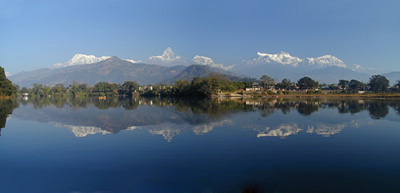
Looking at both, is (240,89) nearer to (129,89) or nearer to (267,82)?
(267,82)

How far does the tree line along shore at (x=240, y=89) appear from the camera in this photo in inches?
3369

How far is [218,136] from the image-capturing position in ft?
50.8

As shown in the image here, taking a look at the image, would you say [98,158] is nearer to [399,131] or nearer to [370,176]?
[370,176]

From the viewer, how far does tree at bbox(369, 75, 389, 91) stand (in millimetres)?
108375

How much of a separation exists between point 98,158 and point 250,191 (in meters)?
6.75

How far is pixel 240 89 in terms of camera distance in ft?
341

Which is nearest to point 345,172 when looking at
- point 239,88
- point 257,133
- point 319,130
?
point 257,133

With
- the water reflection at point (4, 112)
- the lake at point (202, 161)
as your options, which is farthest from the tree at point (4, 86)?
the lake at point (202, 161)

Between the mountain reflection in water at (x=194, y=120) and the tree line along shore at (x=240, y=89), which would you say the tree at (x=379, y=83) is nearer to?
the tree line along shore at (x=240, y=89)

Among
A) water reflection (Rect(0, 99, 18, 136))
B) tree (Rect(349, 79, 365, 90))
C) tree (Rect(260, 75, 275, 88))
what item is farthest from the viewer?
tree (Rect(260, 75, 275, 88))

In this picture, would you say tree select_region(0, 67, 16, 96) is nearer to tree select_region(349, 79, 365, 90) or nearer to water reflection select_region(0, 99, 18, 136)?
water reflection select_region(0, 99, 18, 136)

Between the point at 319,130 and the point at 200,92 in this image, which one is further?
the point at 200,92

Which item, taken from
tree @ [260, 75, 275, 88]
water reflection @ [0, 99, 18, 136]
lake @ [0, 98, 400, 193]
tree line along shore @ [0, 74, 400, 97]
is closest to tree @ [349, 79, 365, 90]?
tree line along shore @ [0, 74, 400, 97]

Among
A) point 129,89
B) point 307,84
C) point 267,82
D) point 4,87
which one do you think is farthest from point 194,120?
point 129,89
